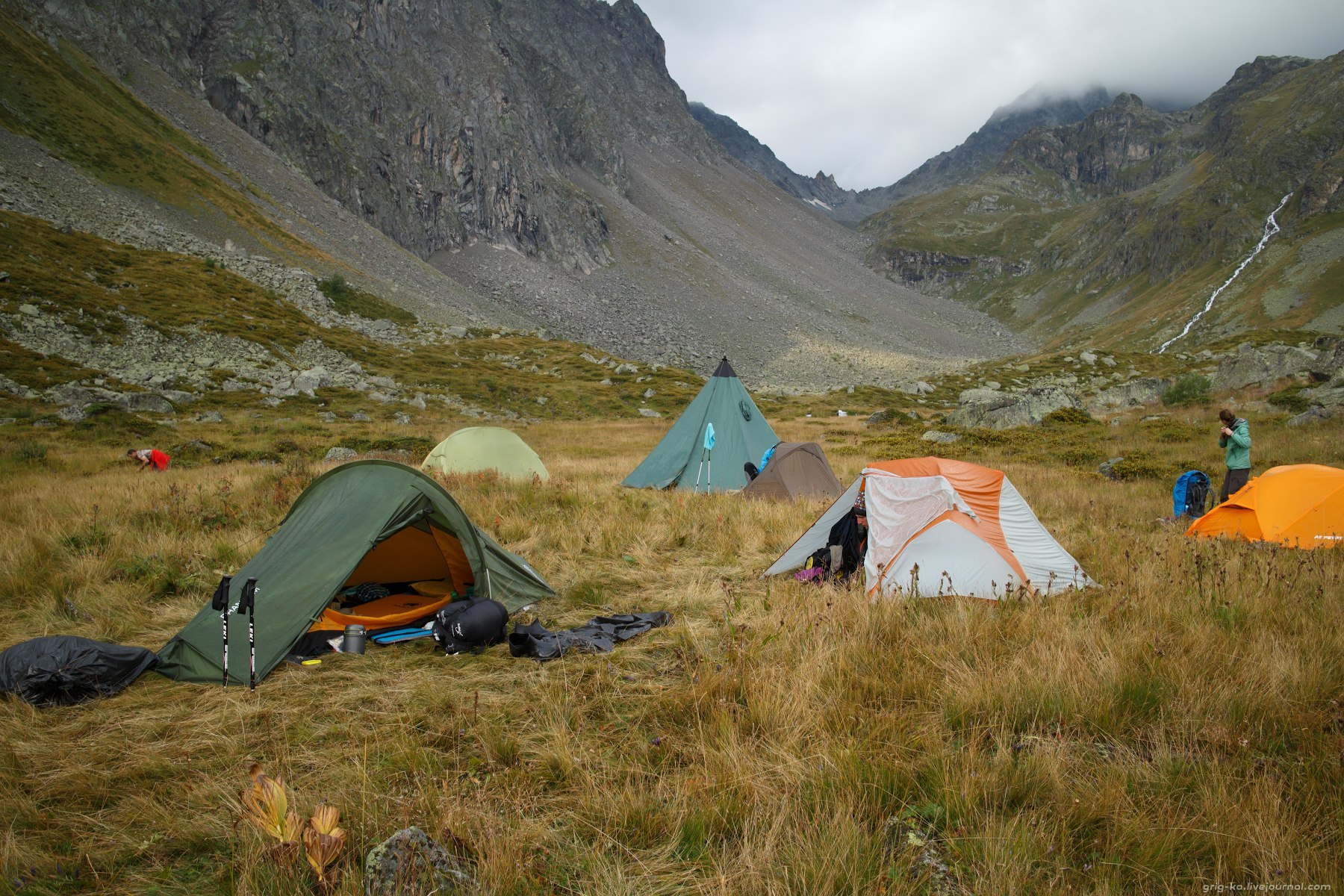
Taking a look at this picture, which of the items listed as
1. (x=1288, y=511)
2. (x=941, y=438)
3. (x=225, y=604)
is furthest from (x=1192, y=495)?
(x=941, y=438)

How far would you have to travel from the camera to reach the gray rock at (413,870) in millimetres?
2490

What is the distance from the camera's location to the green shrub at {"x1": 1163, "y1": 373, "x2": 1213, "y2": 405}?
28.6m

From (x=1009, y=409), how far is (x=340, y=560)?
2872 centimetres

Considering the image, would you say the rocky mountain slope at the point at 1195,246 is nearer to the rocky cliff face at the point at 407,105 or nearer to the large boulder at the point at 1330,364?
the large boulder at the point at 1330,364

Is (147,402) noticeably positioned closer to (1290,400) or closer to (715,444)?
(715,444)

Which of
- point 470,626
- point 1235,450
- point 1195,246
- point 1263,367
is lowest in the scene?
point 470,626

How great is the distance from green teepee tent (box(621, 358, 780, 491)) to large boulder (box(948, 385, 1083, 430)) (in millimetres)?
16353

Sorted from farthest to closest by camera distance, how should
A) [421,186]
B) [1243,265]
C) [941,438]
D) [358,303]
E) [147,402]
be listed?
[1243,265] → [421,186] → [358,303] → [147,402] → [941,438]

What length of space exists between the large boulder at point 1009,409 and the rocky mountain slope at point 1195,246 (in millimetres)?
53950

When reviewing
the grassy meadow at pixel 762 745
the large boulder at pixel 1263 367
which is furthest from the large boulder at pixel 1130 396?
the grassy meadow at pixel 762 745

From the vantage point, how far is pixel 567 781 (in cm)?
339

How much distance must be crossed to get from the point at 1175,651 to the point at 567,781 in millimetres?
3945

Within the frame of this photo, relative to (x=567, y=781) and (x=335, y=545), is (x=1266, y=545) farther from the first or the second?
(x=335, y=545)

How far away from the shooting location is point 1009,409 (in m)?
27.9
